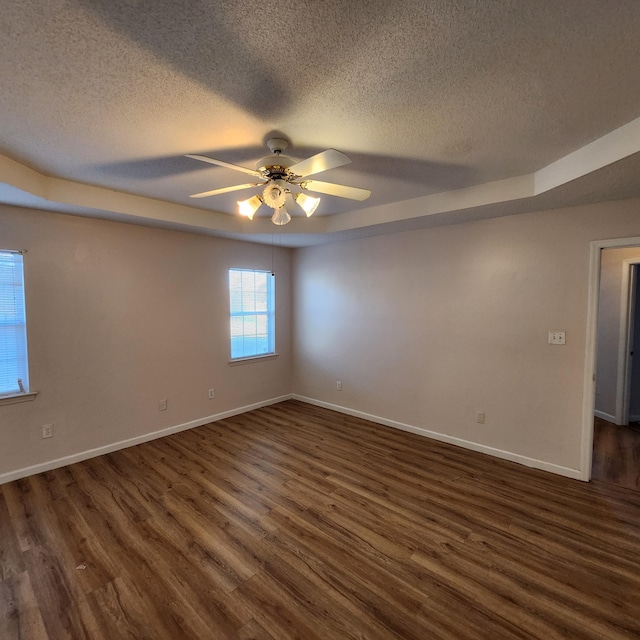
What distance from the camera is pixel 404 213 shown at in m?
3.24

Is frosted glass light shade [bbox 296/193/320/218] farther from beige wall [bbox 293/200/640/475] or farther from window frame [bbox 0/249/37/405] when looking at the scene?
window frame [bbox 0/249/37/405]

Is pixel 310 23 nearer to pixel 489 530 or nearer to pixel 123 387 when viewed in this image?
pixel 489 530

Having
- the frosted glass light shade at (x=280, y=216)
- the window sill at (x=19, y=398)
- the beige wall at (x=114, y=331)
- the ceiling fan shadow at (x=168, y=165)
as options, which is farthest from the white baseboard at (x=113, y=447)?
the frosted glass light shade at (x=280, y=216)

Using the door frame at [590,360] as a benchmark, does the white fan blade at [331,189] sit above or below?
above

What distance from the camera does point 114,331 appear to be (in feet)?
11.0

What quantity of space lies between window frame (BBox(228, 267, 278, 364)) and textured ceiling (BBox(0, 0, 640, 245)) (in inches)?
76.6

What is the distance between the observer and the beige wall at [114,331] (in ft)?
9.46

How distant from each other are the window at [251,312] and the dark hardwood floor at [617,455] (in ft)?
13.1

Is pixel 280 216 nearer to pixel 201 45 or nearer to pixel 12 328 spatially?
pixel 201 45

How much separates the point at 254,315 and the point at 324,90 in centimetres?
348

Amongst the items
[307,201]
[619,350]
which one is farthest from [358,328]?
[619,350]

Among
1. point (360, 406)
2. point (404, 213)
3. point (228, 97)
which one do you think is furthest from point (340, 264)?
point (228, 97)

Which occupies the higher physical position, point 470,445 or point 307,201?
point 307,201

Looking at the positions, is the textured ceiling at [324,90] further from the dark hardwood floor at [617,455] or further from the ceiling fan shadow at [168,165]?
the dark hardwood floor at [617,455]
